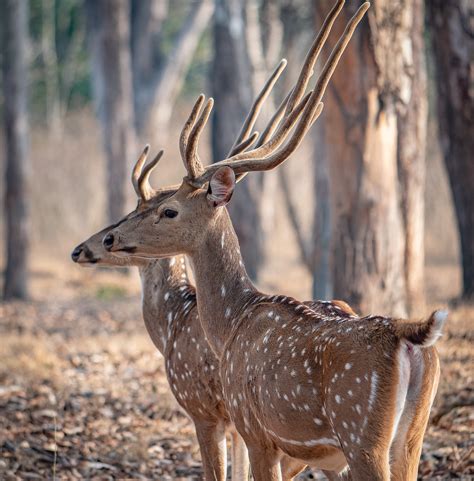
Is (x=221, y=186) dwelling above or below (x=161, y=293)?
above

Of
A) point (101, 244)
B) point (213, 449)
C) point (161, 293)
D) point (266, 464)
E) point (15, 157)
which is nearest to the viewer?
point (266, 464)

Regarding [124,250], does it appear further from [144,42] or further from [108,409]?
[144,42]

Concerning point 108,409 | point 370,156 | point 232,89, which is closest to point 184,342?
point 108,409

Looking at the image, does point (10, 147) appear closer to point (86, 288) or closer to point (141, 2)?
point (86, 288)

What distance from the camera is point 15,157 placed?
1377 centimetres

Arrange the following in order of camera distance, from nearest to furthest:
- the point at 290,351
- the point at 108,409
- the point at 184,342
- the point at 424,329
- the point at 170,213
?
the point at 424,329, the point at 290,351, the point at 170,213, the point at 184,342, the point at 108,409

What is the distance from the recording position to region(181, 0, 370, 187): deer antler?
441 cm

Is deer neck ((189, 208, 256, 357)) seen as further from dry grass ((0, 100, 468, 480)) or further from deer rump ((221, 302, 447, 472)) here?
dry grass ((0, 100, 468, 480))

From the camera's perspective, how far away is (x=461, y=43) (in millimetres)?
9922

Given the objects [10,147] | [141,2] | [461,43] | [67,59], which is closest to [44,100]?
[67,59]

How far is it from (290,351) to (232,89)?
10666mm

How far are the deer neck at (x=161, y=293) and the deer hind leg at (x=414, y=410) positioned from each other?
2.09 m

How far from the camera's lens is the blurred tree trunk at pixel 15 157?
45.3 feet

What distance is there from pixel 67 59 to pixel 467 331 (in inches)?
1000
